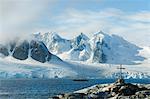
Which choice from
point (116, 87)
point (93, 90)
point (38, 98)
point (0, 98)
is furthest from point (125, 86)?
point (0, 98)

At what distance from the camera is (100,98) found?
120 meters

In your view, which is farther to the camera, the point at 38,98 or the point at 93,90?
the point at 38,98

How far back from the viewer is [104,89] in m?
123

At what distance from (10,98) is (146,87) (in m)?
48.9

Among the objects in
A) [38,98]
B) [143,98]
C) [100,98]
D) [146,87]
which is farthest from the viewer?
[38,98]

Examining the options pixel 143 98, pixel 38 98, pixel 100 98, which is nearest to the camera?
pixel 143 98

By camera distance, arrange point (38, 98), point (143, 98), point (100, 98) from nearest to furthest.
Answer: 1. point (143, 98)
2. point (100, 98)
3. point (38, 98)

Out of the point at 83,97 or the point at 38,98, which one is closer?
A: the point at 83,97

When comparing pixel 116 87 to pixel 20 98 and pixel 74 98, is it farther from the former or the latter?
pixel 20 98

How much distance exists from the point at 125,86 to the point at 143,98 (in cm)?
1033

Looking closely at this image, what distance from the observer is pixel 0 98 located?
155000mm

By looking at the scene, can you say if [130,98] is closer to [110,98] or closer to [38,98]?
[110,98]

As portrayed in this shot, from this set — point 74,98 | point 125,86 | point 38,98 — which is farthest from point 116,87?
point 38,98

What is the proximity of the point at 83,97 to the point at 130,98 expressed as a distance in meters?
14.3
